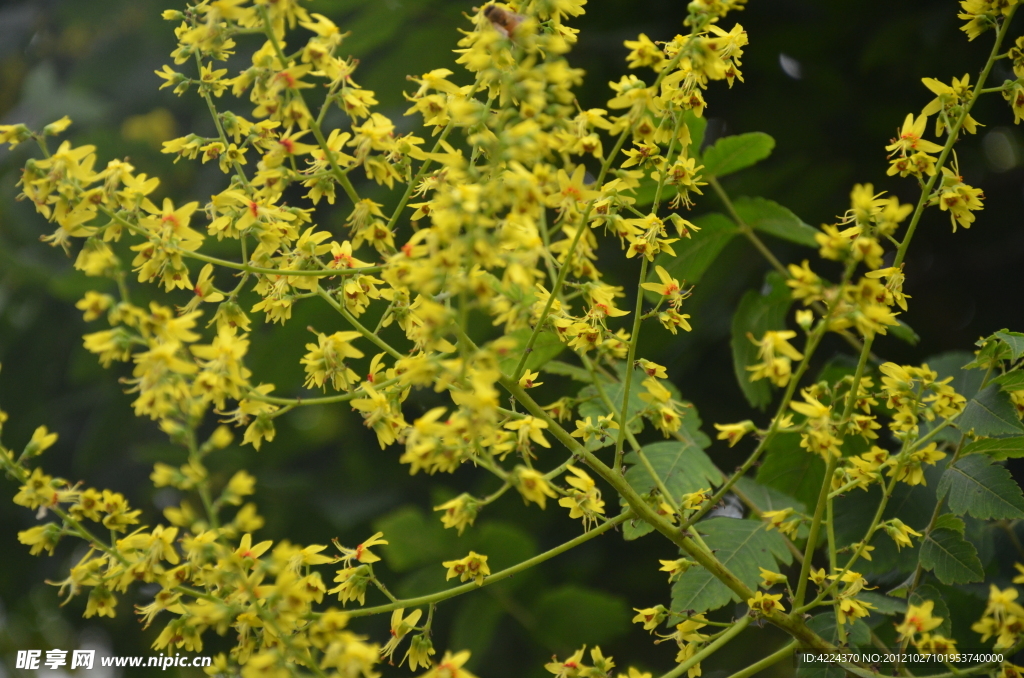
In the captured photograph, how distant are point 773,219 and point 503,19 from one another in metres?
1.05

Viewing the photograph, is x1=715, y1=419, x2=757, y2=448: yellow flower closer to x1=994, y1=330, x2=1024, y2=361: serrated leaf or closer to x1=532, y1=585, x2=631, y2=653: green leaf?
x1=994, y1=330, x2=1024, y2=361: serrated leaf

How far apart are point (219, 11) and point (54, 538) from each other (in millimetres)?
771

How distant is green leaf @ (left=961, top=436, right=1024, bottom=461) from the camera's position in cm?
139

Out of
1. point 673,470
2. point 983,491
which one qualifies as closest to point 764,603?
point 673,470

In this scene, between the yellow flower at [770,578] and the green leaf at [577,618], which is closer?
the yellow flower at [770,578]

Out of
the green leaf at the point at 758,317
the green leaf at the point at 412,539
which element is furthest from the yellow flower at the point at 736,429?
the green leaf at the point at 412,539

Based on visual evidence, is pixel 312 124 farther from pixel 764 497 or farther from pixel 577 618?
pixel 577 618

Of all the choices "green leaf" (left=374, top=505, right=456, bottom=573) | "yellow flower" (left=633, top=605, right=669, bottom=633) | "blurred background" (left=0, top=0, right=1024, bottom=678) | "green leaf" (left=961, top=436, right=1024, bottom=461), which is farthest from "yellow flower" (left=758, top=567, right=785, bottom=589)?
"green leaf" (left=374, top=505, right=456, bottom=573)

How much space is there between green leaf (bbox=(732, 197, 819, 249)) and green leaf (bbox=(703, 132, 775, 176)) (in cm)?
9

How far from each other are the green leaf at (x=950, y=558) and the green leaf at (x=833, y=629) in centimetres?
13

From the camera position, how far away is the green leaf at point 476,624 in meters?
2.51

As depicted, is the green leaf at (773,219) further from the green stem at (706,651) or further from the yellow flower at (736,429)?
the green stem at (706,651)

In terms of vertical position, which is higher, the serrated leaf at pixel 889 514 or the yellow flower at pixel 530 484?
the yellow flower at pixel 530 484

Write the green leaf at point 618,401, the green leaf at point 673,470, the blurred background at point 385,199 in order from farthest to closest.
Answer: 1. the blurred background at point 385,199
2. the green leaf at point 618,401
3. the green leaf at point 673,470
